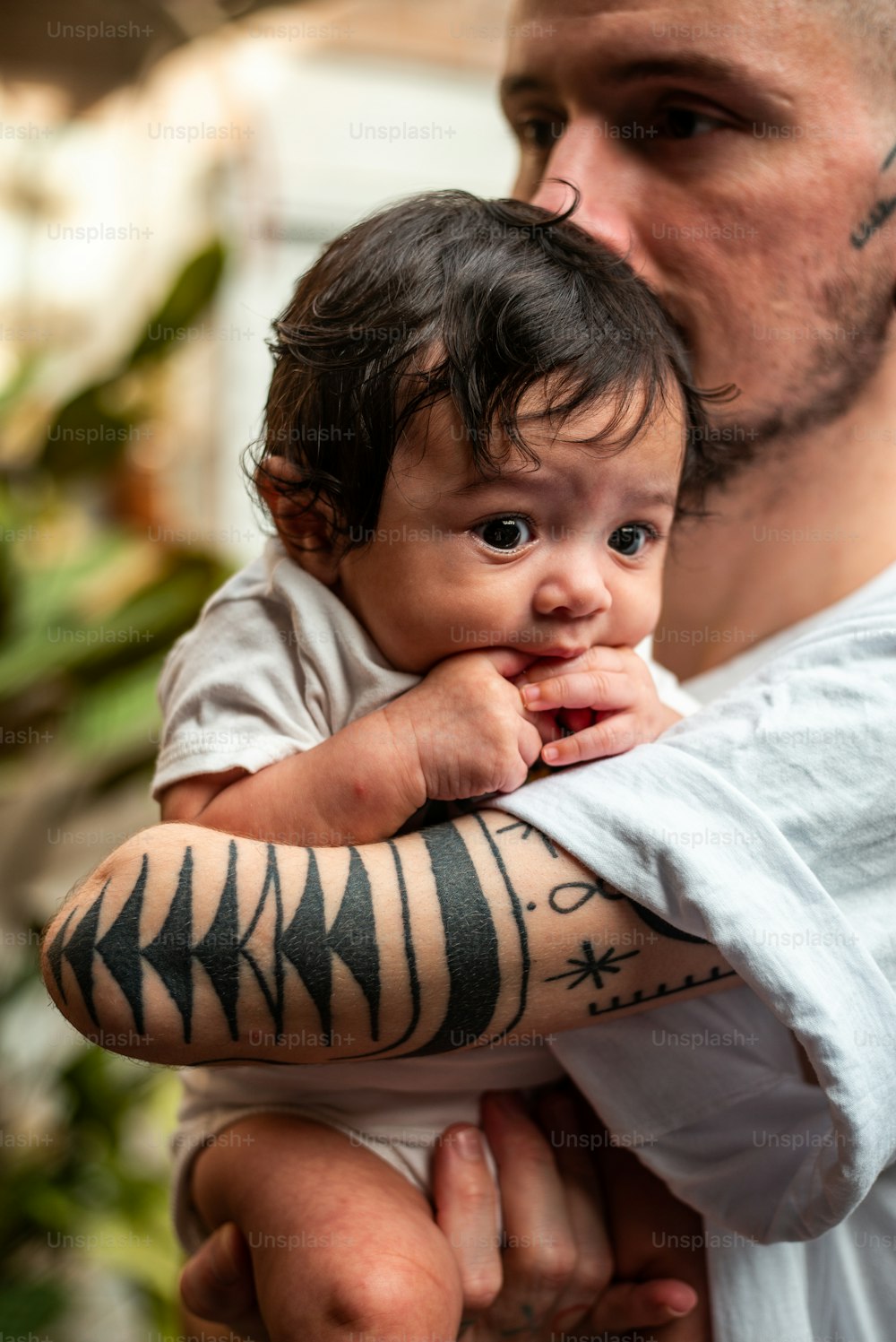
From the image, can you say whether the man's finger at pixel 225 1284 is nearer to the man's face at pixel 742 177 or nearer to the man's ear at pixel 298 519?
the man's ear at pixel 298 519

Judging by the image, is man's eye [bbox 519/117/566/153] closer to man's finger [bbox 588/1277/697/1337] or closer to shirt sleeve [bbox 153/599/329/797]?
shirt sleeve [bbox 153/599/329/797]

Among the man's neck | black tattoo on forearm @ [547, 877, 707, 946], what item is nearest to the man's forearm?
black tattoo on forearm @ [547, 877, 707, 946]

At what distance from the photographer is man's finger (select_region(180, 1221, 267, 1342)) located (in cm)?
108

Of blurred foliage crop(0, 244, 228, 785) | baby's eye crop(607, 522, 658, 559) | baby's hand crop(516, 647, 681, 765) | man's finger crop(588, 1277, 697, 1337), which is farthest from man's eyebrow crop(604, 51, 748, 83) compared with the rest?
blurred foliage crop(0, 244, 228, 785)

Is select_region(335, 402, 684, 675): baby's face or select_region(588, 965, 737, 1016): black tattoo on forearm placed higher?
select_region(335, 402, 684, 675): baby's face

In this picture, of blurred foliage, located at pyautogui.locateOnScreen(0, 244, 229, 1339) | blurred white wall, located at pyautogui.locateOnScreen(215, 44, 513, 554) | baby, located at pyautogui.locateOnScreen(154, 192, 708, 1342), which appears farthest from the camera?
blurred white wall, located at pyautogui.locateOnScreen(215, 44, 513, 554)

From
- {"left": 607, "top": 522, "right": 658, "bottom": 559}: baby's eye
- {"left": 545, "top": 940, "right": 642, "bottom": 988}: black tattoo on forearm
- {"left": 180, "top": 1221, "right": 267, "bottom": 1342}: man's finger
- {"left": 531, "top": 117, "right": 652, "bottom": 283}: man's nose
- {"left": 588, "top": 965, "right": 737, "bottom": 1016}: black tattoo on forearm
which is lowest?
{"left": 180, "top": 1221, "right": 267, "bottom": 1342}: man's finger

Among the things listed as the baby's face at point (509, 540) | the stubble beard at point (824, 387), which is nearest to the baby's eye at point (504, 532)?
the baby's face at point (509, 540)

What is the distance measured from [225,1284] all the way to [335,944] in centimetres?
47

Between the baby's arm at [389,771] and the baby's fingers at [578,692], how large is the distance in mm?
20

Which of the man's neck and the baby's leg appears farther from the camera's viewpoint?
the man's neck

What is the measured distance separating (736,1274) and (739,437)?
32.4 inches

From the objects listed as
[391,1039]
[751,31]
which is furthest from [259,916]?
[751,31]

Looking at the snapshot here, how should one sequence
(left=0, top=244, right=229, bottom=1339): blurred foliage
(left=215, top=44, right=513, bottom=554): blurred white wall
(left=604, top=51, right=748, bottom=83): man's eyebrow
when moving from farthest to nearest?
1. (left=215, top=44, right=513, bottom=554): blurred white wall
2. (left=0, top=244, right=229, bottom=1339): blurred foliage
3. (left=604, top=51, right=748, bottom=83): man's eyebrow
